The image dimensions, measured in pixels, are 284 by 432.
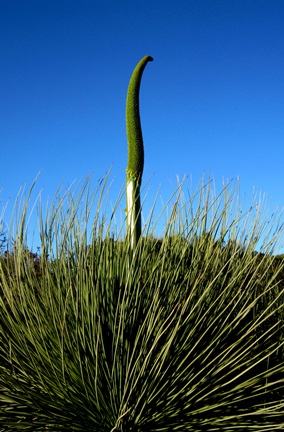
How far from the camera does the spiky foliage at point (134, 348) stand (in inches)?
142

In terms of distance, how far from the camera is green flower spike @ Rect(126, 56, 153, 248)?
13.2 ft

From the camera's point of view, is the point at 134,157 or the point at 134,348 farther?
the point at 134,157

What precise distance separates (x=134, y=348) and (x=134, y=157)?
143cm

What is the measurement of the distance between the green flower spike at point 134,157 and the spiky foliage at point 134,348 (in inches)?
6.8

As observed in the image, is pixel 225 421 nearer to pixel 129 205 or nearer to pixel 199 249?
pixel 199 249

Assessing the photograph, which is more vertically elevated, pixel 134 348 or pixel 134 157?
pixel 134 157

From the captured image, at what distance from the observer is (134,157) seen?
13.9ft

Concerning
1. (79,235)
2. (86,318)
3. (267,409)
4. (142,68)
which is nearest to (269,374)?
(267,409)

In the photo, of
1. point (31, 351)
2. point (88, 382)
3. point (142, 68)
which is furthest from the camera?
point (142, 68)

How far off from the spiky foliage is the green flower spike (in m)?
0.17

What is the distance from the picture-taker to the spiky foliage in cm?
360

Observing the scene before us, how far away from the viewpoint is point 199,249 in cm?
409

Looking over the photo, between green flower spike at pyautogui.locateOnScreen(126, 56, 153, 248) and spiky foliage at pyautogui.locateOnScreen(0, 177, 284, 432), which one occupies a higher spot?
green flower spike at pyautogui.locateOnScreen(126, 56, 153, 248)

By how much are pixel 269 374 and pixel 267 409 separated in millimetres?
230
